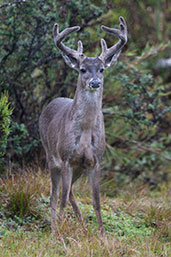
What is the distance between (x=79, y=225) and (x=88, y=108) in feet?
4.40

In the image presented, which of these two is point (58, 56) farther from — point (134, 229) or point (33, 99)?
point (134, 229)

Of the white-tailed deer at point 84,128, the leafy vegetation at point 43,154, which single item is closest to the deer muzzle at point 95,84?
the white-tailed deer at point 84,128

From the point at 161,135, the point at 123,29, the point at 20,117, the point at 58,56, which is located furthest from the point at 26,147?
the point at 161,135

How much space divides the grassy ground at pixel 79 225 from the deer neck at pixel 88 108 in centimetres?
116

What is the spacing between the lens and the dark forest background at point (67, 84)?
7992 mm

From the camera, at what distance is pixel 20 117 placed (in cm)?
855

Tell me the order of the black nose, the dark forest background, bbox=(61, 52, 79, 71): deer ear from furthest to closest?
1. the dark forest background
2. bbox=(61, 52, 79, 71): deer ear
3. the black nose

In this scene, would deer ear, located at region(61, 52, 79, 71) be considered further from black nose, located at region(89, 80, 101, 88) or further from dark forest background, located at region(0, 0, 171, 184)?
dark forest background, located at region(0, 0, 171, 184)

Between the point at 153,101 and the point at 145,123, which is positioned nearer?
the point at 145,123

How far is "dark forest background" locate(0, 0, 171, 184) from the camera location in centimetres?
799

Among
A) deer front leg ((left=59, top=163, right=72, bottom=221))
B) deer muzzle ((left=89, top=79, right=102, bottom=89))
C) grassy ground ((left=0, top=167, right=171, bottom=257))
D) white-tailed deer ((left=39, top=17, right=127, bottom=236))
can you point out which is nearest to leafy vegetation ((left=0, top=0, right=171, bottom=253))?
grassy ground ((left=0, top=167, right=171, bottom=257))

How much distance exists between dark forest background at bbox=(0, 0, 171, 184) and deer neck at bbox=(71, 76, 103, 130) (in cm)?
118

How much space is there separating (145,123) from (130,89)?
0.94m

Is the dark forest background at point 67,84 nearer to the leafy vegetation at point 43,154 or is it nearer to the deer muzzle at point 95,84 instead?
the leafy vegetation at point 43,154
